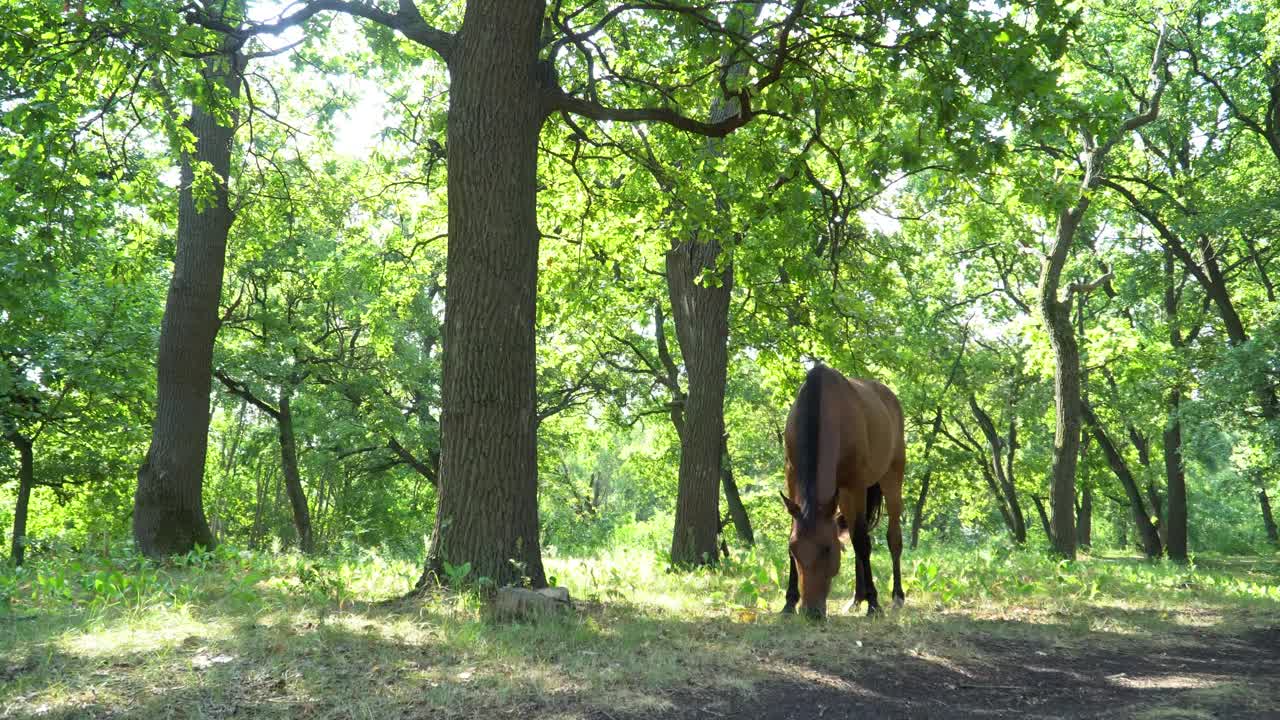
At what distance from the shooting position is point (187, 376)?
11766mm

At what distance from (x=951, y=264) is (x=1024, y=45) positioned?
22221mm

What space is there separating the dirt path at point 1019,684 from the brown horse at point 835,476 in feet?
3.19

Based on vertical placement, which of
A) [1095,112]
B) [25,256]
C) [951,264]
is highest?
[951,264]

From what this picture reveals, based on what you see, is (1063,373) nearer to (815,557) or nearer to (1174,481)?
(815,557)

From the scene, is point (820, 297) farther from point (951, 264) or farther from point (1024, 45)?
point (951, 264)

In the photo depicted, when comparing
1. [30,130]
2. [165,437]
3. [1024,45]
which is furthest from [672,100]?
[165,437]

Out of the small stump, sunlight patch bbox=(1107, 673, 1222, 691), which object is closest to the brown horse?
the small stump

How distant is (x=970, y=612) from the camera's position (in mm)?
8555

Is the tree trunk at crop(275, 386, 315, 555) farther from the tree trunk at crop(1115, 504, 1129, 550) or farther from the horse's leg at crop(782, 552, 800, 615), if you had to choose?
the tree trunk at crop(1115, 504, 1129, 550)

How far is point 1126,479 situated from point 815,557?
2707 cm

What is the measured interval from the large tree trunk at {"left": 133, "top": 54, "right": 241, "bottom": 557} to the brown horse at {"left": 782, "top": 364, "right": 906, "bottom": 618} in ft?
26.0

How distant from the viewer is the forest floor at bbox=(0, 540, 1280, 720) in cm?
452

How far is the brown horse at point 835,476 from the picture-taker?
714cm

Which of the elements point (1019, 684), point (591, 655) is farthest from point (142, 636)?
point (1019, 684)
